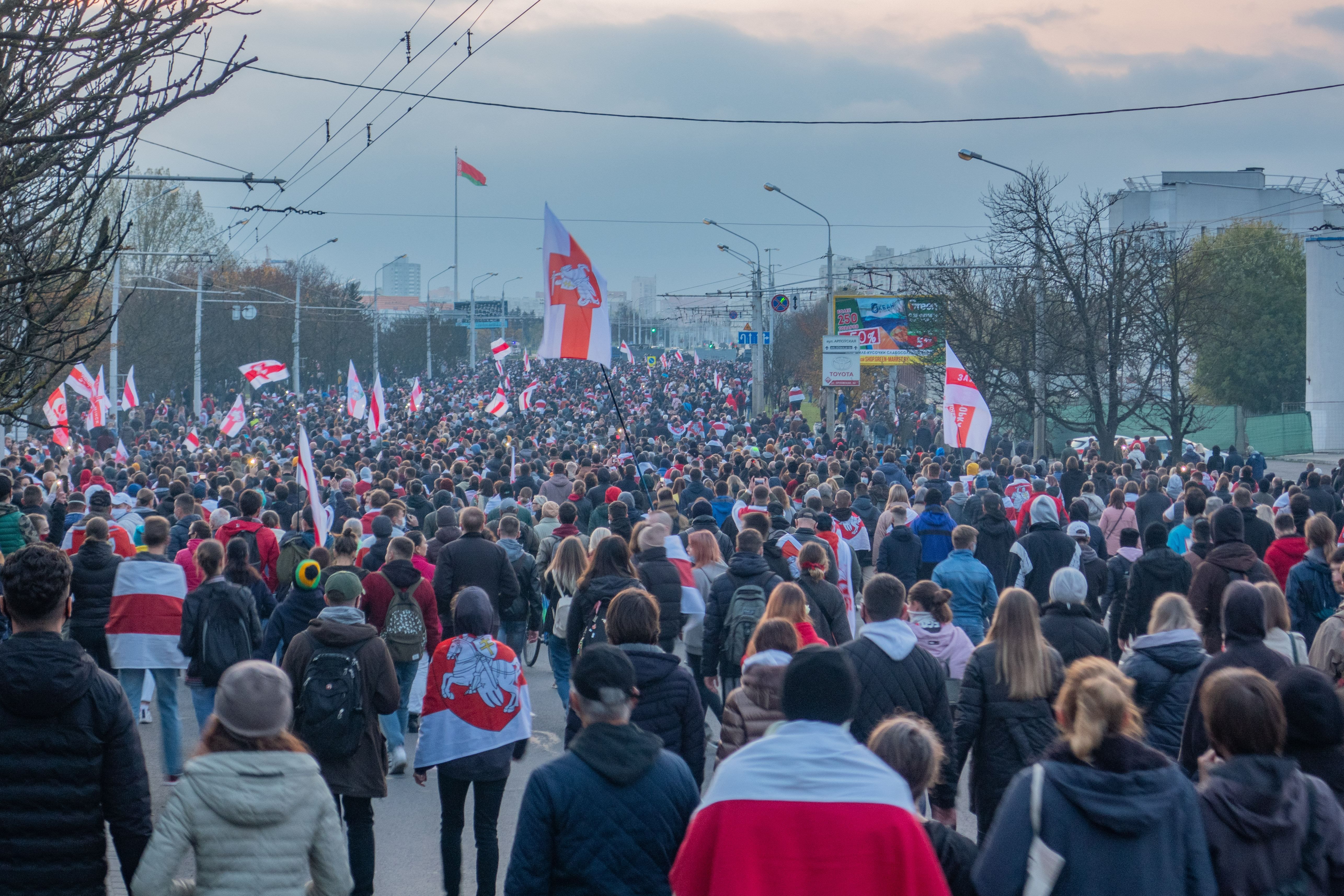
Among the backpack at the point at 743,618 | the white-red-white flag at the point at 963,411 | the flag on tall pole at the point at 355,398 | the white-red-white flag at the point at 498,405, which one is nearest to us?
the backpack at the point at 743,618

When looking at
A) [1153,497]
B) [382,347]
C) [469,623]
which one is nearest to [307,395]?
[382,347]

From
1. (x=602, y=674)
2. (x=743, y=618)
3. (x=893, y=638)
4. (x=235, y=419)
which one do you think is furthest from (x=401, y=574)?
(x=235, y=419)

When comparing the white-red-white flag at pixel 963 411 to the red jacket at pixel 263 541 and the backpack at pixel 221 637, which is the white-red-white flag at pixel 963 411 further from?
the backpack at pixel 221 637

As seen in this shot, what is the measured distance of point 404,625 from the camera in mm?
8016

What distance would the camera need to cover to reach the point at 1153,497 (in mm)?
13422

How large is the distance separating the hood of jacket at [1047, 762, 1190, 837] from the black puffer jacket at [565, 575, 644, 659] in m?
3.61

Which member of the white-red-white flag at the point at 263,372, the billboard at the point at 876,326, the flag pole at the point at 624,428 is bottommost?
the flag pole at the point at 624,428

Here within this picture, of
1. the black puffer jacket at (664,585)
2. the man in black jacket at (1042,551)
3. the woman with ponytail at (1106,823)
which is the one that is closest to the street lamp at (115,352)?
the black puffer jacket at (664,585)

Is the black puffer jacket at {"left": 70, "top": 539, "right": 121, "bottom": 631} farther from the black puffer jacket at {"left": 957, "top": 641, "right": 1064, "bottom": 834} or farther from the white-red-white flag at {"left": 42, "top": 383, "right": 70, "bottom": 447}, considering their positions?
the white-red-white flag at {"left": 42, "top": 383, "right": 70, "bottom": 447}

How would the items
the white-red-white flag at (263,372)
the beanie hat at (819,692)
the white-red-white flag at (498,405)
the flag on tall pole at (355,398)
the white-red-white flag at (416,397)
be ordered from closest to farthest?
the beanie hat at (819,692)
the white-red-white flag at (263,372)
the flag on tall pole at (355,398)
the white-red-white flag at (498,405)
the white-red-white flag at (416,397)

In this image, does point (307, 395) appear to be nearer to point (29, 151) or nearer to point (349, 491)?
point (349, 491)

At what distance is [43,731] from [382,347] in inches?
3403

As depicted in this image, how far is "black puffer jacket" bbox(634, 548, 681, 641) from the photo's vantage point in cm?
804

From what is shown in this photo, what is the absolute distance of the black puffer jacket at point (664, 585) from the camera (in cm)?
804
